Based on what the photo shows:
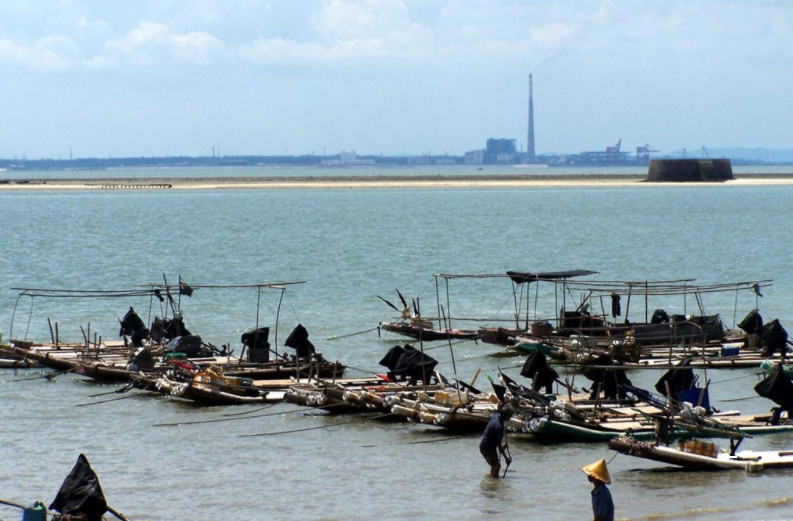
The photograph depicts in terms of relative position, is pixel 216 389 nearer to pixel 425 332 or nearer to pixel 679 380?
pixel 679 380

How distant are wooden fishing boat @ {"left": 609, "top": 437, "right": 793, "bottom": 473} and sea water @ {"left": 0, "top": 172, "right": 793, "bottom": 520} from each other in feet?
1.04

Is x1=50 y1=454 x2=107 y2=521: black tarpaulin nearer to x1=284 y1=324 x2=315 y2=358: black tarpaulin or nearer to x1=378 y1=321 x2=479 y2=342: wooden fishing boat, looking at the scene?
x1=284 y1=324 x2=315 y2=358: black tarpaulin

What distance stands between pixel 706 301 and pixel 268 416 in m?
27.0

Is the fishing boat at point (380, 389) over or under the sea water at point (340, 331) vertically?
over

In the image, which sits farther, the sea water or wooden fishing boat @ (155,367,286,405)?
wooden fishing boat @ (155,367,286,405)

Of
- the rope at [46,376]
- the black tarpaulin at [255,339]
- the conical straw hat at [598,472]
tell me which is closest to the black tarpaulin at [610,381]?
the conical straw hat at [598,472]

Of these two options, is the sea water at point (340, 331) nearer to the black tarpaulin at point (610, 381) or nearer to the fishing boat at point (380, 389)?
the fishing boat at point (380, 389)

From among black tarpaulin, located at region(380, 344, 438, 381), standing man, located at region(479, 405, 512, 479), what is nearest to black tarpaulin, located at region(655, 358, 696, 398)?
standing man, located at region(479, 405, 512, 479)

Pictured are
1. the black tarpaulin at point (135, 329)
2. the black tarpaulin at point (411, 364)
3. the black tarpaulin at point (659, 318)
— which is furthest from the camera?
the black tarpaulin at point (659, 318)

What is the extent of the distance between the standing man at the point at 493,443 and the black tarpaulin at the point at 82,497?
7361 mm

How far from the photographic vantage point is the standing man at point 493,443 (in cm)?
2253

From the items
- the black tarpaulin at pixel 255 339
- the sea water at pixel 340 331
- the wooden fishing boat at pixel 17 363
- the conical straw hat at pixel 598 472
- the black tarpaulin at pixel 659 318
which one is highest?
the conical straw hat at pixel 598 472

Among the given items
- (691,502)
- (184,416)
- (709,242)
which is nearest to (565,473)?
(691,502)

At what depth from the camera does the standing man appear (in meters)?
22.5
